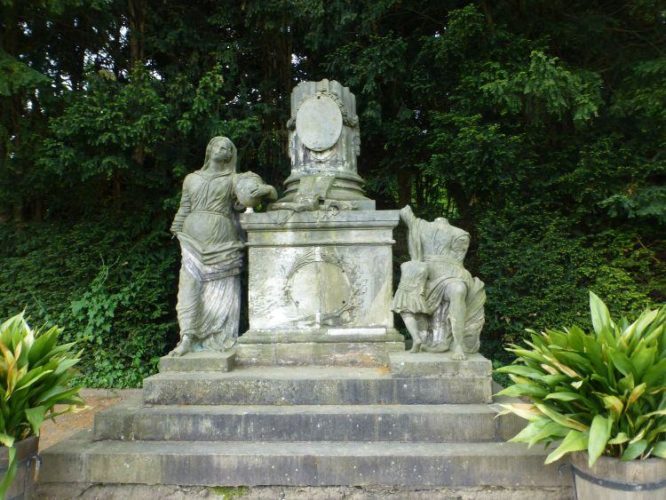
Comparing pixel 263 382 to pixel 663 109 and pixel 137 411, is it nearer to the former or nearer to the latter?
pixel 137 411

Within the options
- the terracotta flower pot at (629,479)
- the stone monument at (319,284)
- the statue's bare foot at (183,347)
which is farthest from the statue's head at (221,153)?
the terracotta flower pot at (629,479)

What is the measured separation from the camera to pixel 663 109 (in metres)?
5.95

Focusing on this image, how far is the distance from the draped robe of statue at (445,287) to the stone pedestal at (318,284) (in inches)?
12.6

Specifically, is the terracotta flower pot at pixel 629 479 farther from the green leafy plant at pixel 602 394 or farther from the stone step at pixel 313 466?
the stone step at pixel 313 466

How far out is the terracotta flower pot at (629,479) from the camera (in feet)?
8.95


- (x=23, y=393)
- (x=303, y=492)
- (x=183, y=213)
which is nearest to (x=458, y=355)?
(x=303, y=492)

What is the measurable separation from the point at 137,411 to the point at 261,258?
1662mm

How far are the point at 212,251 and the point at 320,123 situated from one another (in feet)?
5.62

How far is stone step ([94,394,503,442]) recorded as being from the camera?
365cm

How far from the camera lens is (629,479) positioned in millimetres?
2732

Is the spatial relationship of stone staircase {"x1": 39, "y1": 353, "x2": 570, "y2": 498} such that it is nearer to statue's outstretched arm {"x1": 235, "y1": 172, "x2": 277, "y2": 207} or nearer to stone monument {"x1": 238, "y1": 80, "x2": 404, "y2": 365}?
stone monument {"x1": 238, "y1": 80, "x2": 404, "y2": 365}

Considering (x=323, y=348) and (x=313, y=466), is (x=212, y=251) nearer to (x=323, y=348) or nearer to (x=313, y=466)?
(x=323, y=348)

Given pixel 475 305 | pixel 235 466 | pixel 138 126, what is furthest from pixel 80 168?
pixel 475 305

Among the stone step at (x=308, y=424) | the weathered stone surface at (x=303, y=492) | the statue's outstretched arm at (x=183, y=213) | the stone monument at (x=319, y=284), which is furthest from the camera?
the statue's outstretched arm at (x=183, y=213)
